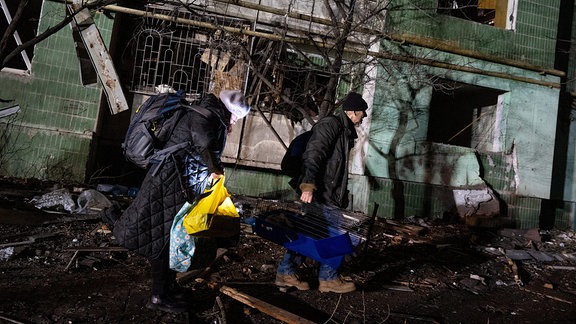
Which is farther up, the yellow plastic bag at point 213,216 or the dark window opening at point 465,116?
the dark window opening at point 465,116

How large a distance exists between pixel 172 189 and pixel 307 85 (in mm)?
6093

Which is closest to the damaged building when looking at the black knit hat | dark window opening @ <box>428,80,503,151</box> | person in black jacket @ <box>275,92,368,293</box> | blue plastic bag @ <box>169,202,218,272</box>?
dark window opening @ <box>428,80,503,151</box>

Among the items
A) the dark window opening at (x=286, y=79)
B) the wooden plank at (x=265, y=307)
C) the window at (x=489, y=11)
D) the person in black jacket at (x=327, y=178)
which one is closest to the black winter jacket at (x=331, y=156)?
the person in black jacket at (x=327, y=178)

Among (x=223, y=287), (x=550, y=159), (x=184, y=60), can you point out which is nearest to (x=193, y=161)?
(x=223, y=287)

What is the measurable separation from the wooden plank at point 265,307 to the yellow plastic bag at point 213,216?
2.65ft

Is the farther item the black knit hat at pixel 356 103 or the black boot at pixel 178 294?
the black knit hat at pixel 356 103

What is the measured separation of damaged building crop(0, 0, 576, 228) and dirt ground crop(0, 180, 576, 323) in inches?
62.9

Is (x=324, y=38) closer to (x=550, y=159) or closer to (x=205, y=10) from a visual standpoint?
(x=205, y=10)

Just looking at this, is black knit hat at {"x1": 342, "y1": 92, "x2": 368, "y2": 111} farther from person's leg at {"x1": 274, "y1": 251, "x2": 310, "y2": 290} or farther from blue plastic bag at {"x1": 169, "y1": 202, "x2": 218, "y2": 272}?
blue plastic bag at {"x1": 169, "y1": 202, "x2": 218, "y2": 272}

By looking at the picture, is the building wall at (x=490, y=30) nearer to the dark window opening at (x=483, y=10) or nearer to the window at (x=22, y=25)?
the dark window opening at (x=483, y=10)

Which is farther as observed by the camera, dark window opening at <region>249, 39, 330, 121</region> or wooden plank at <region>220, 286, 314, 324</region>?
dark window opening at <region>249, 39, 330, 121</region>

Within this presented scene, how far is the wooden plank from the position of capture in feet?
10.3

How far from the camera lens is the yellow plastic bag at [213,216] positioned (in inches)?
110

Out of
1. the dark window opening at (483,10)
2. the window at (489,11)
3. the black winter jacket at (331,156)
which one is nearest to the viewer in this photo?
the black winter jacket at (331,156)
